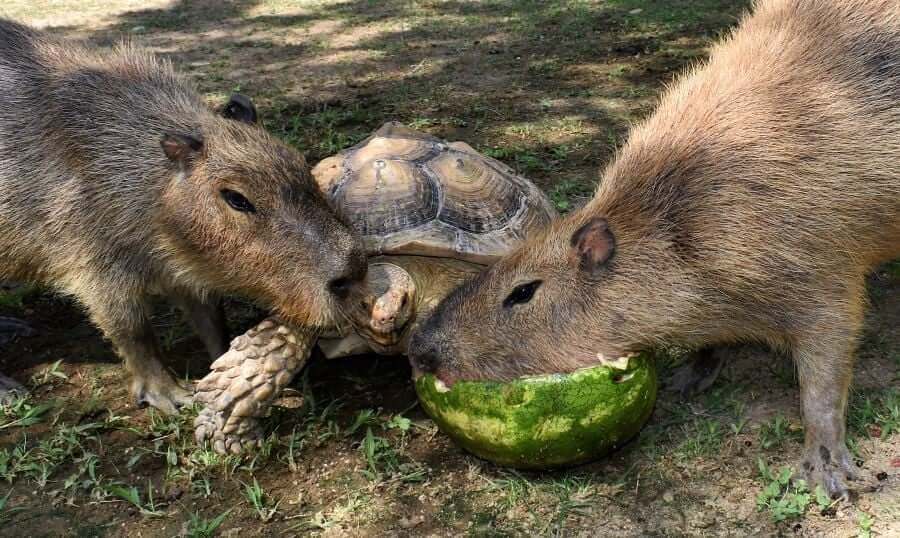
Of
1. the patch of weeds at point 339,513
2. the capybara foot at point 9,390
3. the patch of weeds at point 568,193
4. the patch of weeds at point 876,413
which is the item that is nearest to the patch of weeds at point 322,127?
the patch of weeds at point 568,193

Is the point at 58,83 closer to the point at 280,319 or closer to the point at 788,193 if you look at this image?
the point at 280,319

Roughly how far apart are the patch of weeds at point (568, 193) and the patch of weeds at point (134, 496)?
295cm

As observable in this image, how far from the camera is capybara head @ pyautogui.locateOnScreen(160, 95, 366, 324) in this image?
11.1ft

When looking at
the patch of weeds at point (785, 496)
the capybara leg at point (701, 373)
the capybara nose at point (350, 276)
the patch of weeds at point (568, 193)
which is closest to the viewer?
the patch of weeds at point (785, 496)

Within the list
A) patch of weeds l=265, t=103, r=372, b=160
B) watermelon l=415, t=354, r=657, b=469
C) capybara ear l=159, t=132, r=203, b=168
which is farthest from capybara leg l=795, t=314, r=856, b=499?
patch of weeds l=265, t=103, r=372, b=160

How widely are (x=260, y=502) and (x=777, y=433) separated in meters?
2.13

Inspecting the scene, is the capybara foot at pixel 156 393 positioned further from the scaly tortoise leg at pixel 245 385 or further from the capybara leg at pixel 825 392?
the capybara leg at pixel 825 392

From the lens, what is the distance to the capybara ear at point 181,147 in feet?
11.5

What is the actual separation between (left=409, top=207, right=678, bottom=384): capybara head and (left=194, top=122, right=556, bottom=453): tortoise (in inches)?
14.6

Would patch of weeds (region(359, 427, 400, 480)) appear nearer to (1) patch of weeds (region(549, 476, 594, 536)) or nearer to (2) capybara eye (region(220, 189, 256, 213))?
(1) patch of weeds (region(549, 476, 594, 536))

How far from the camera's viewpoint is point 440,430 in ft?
11.2

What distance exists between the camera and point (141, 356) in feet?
12.5

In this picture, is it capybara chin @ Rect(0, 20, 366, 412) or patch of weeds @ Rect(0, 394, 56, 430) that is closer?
capybara chin @ Rect(0, 20, 366, 412)

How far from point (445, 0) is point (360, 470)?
8921 mm
